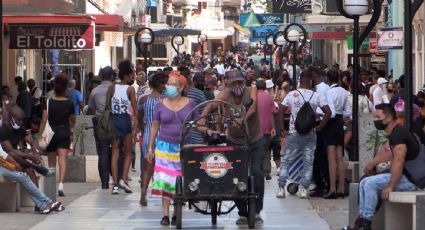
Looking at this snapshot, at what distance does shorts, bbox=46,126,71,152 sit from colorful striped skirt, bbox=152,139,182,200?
12.6 ft

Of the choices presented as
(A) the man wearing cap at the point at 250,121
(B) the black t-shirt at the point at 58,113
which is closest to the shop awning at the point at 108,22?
(B) the black t-shirt at the point at 58,113

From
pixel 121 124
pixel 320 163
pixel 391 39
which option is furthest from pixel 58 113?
pixel 391 39

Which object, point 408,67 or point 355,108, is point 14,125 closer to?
point 355,108

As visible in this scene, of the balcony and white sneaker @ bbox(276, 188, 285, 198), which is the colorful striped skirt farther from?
the balcony

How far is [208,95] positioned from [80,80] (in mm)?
16149

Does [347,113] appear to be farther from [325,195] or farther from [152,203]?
[152,203]

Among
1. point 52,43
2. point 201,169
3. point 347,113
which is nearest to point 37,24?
point 52,43

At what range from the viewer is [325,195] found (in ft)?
56.1

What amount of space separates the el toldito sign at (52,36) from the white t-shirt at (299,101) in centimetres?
1103

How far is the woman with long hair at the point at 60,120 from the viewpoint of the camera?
17.2m

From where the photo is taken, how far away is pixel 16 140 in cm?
1544

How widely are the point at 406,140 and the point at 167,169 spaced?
3.12 meters

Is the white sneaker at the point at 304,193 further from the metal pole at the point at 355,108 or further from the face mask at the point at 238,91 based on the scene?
the face mask at the point at 238,91

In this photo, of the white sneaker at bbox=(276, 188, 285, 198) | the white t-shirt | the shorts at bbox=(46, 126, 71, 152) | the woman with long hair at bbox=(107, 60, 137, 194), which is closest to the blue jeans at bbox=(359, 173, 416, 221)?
the white t-shirt
